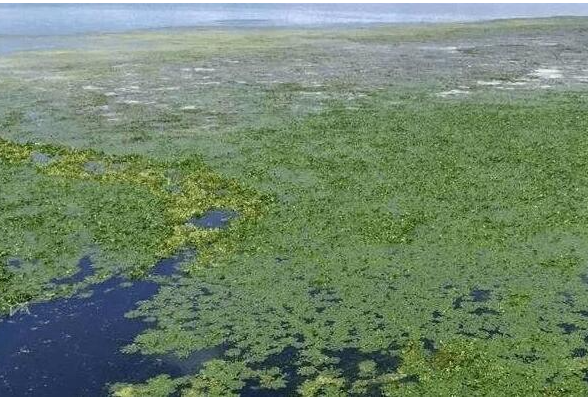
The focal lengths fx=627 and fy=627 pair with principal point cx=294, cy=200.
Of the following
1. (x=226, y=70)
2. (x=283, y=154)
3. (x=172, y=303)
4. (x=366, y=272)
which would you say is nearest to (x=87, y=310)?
(x=172, y=303)

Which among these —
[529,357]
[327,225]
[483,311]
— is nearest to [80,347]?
[327,225]

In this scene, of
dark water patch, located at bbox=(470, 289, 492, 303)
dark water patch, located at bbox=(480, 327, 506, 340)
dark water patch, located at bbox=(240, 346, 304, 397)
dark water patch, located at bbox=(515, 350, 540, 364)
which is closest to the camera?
dark water patch, located at bbox=(240, 346, 304, 397)

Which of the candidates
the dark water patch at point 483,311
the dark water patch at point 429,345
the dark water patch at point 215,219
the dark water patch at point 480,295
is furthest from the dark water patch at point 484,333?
the dark water patch at point 215,219

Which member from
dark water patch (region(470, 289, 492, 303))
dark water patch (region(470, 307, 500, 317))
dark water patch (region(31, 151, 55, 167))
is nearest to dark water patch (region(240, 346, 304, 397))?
dark water patch (region(470, 307, 500, 317))

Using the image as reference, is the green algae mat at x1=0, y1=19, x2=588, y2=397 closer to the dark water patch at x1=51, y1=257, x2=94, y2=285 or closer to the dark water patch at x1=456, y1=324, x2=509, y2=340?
the dark water patch at x1=456, y1=324, x2=509, y2=340

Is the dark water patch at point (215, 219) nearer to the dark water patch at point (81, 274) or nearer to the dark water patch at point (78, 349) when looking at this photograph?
the dark water patch at point (81, 274)

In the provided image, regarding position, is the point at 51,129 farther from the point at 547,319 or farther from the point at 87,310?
the point at 547,319
